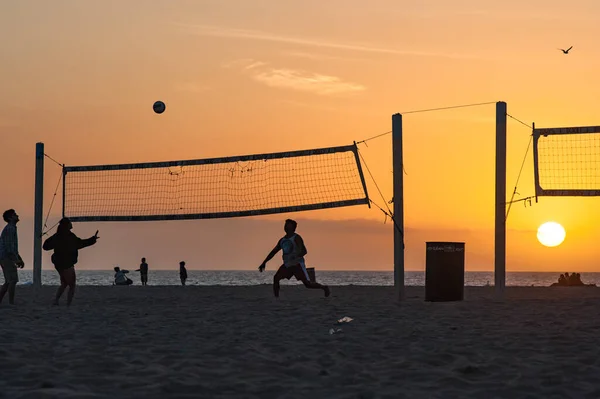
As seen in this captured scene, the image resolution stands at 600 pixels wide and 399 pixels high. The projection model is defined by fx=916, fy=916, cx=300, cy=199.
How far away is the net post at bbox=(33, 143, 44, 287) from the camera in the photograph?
59.0 feet

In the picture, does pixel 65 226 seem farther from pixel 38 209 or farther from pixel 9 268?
pixel 38 209

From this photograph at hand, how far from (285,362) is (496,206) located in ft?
26.9

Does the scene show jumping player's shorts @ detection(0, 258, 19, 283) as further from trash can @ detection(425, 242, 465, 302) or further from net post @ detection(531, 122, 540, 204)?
net post @ detection(531, 122, 540, 204)

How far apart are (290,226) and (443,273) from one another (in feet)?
8.42

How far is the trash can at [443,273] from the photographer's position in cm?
1361

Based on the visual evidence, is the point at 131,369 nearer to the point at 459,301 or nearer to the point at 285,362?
the point at 285,362

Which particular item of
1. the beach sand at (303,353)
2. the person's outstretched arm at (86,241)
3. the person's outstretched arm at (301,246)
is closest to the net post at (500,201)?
the beach sand at (303,353)

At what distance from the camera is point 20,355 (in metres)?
7.25

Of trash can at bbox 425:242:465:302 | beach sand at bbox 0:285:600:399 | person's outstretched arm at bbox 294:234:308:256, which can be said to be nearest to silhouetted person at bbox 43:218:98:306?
beach sand at bbox 0:285:600:399

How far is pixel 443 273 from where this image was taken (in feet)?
44.8

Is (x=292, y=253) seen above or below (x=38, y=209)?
below

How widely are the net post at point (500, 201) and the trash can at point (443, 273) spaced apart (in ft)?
3.03

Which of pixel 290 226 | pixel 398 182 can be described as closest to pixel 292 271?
pixel 290 226

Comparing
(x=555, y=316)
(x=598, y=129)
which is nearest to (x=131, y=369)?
(x=555, y=316)
